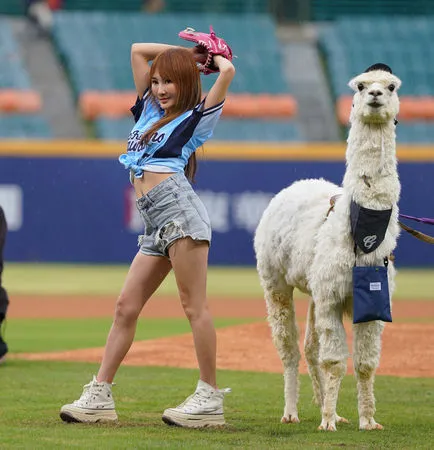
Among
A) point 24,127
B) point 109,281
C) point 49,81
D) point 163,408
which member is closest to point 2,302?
point 163,408

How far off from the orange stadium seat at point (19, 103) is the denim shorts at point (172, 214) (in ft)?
61.6

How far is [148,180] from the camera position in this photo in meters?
6.05

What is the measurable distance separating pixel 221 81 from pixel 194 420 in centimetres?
185

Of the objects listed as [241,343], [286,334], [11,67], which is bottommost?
[241,343]

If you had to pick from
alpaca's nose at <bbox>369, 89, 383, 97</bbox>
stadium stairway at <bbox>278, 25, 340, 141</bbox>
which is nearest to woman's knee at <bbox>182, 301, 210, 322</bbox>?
alpaca's nose at <bbox>369, 89, 383, 97</bbox>

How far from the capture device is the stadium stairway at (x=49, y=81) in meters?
23.9

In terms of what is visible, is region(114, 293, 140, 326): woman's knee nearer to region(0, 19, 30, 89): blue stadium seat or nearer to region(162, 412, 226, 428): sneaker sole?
region(162, 412, 226, 428): sneaker sole

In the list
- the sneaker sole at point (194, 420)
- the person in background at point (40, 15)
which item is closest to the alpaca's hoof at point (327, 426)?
the sneaker sole at point (194, 420)

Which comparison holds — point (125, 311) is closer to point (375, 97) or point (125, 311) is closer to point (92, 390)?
point (92, 390)

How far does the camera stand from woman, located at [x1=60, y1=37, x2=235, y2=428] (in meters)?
5.96

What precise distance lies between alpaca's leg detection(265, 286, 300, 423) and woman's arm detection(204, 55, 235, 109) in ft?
4.97

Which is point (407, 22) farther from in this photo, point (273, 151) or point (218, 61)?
point (218, 61)

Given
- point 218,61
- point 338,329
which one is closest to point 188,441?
point 338,329

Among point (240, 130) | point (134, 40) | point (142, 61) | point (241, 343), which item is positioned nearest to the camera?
point (142, 61)
